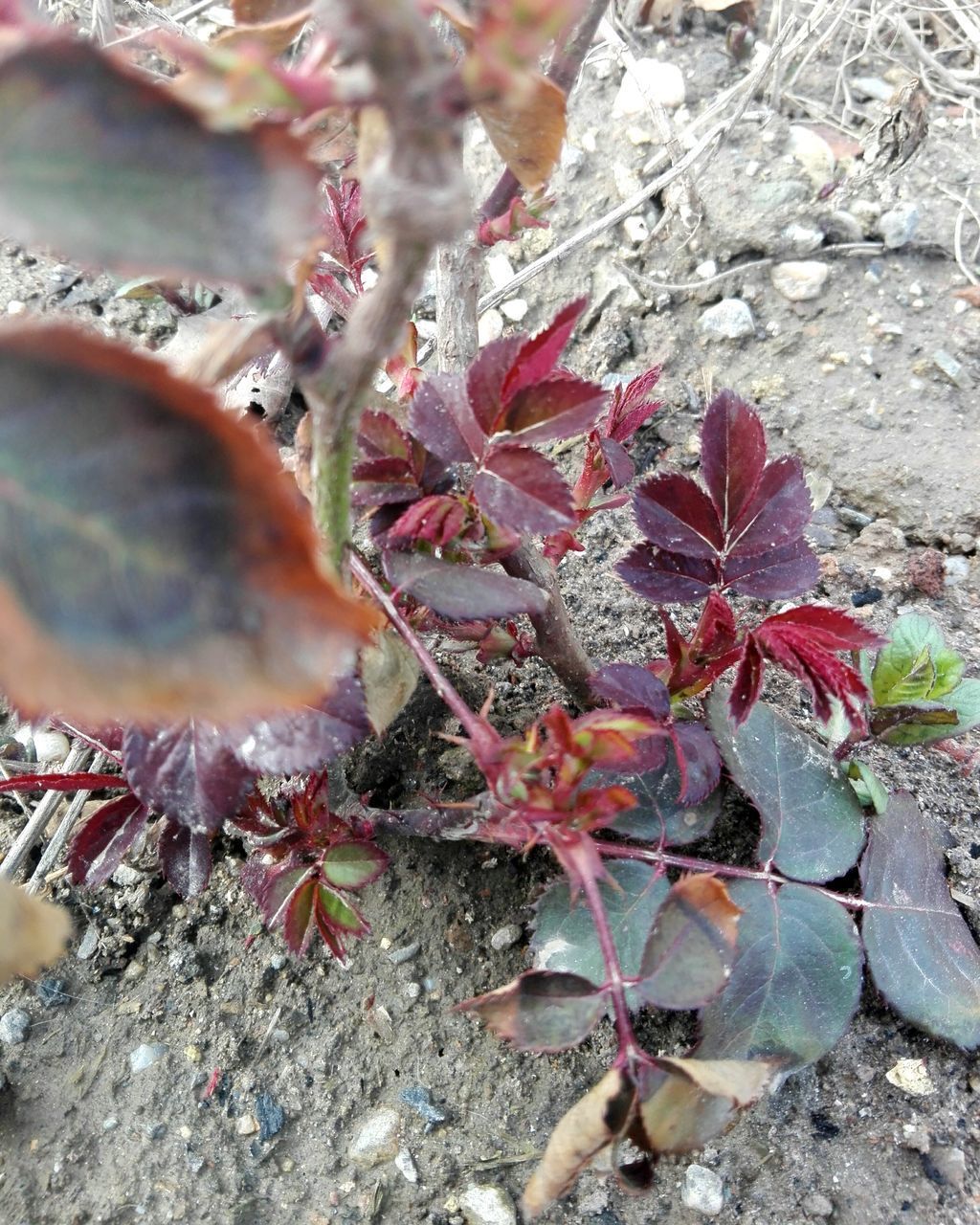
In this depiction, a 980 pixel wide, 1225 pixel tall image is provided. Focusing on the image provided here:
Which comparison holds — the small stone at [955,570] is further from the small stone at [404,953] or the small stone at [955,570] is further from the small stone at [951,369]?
the small stone at [404,953]

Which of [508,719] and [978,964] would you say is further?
[508,719]

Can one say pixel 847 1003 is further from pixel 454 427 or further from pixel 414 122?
pixel 414 122

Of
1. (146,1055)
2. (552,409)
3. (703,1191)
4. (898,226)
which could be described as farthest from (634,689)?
(898,226)

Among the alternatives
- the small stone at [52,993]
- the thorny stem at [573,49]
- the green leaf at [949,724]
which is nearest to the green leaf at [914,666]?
the green leaf at [949,724]

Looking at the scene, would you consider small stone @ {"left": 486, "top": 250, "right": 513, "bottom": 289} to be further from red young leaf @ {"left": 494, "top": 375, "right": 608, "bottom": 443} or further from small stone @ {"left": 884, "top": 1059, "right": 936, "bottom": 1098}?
small stone @ {"left": 884, "top": 1059, "right": 936, "bottom": 1098}

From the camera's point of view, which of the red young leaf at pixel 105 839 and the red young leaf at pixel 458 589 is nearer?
the red young leaf at pixel 458 589

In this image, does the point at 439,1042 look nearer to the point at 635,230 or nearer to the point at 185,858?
the point at 185,858

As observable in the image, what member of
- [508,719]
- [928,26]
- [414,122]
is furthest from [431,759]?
[928,26]
